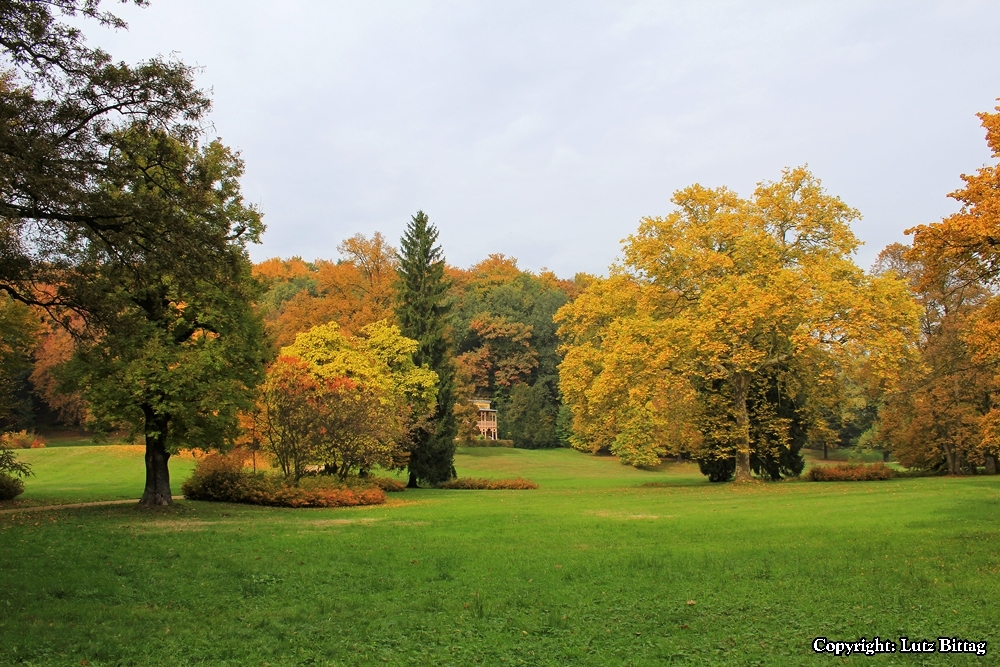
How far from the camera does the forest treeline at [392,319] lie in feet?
34.5

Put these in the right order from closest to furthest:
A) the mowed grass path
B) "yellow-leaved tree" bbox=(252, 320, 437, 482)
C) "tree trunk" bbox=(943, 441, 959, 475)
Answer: the mowed grass path
"yellow-leaved tree" bbox=(252, 320, 437, 482)
"tree trunk" bbox=(943, 441, 959, 475)

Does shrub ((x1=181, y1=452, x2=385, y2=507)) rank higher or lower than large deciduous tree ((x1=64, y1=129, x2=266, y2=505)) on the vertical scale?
lower

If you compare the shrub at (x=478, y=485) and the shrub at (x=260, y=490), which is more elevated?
the shrub at (x=260, y=490)

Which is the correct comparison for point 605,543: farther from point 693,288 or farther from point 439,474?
point 439,474

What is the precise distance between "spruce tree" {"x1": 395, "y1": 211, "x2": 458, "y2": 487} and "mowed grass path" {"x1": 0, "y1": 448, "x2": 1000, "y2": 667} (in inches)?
745

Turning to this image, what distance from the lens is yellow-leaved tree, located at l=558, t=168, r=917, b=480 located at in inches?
1097

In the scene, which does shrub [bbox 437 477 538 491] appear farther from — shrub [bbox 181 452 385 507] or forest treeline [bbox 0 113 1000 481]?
shrub [bbox 181 452 385 507]

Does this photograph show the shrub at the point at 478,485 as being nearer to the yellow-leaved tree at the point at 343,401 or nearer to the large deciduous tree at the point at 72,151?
the yellow-leaved tree at the point at 343,401

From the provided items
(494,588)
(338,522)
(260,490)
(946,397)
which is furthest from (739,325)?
(494,588)

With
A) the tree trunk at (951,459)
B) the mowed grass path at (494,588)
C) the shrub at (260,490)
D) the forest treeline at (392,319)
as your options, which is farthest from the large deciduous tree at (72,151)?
the tree trunk at (951,459)

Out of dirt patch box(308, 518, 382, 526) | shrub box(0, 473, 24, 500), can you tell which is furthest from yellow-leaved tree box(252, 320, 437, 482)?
shrub box(0, 473, 24, 500)

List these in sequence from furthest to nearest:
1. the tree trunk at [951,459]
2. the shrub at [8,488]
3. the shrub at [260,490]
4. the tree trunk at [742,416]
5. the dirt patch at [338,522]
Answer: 1. the tree trunk at [951,459]
2. the tree trunk at [742,416]
3. the shrub at [260,490]
4. the shrub at [8,488]
5. the dirt patch at [338,522]

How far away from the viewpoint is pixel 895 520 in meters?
16.1

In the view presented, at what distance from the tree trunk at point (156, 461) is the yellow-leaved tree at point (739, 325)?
54.5 ft
